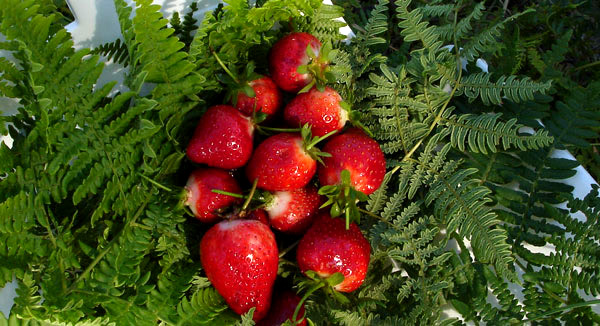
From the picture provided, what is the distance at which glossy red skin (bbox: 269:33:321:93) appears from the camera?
34.4 inches

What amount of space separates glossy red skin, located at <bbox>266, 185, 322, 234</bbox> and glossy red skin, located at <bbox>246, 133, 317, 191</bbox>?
22 mm

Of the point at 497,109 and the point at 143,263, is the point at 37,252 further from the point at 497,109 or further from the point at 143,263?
the point at 497,109

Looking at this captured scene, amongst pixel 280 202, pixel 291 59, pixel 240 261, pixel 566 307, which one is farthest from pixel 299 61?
pixel 566 307

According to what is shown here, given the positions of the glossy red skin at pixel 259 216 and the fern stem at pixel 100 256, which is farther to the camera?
the glossy red skin at pixel 259 216

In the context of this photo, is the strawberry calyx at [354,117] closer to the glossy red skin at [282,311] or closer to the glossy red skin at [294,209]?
the glossy red skin at [294,209]

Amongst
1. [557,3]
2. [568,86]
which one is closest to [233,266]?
[568,86]

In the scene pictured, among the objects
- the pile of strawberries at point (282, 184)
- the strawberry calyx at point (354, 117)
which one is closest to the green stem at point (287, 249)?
the pile of strawberries at point (282, 184)

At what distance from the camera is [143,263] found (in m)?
→ 0.84

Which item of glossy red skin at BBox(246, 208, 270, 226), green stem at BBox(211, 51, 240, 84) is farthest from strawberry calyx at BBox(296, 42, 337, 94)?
glossy red skin at BBox(246, 208, 270, 226)

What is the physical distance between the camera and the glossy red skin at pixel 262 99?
2.88ft

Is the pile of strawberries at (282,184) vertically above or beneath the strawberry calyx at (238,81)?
beneath

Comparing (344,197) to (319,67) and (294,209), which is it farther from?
(319,67)

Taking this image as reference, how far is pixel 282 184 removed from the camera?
833 mm

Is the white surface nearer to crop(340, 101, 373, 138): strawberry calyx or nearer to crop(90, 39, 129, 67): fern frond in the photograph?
crop(90, 39, 129, 67): fern frond
